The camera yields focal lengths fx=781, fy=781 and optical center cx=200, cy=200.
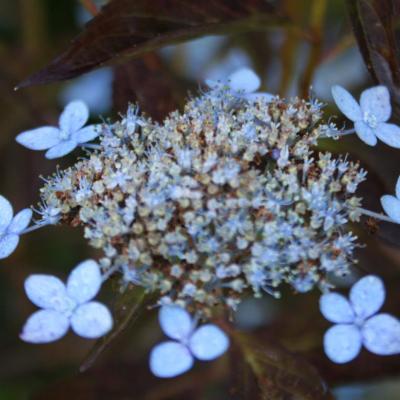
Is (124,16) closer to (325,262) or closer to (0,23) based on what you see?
(325,262)

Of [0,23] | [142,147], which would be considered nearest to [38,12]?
[0,23]

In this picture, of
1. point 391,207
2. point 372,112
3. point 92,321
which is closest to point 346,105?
point 372,112

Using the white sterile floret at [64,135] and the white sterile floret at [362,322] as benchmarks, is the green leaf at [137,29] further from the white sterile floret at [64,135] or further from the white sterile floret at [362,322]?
the white sterile floret at [362,322]

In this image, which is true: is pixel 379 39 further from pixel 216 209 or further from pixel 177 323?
pixel 177 323

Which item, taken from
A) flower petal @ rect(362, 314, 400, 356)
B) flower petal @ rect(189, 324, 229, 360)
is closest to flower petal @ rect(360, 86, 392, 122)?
flower petal @ rect(362, 314, 400, 356)

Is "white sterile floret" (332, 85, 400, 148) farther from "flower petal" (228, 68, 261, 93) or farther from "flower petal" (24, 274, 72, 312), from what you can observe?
"flower petal" (24, 274, 72, 312)

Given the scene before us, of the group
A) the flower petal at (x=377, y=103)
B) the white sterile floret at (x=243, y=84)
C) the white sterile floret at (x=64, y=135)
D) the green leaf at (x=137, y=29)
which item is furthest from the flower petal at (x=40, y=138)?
the flower petal at (x=377, y=103)
